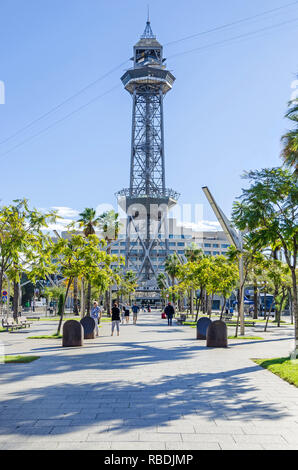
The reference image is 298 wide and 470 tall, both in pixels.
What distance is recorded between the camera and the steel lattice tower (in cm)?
10581

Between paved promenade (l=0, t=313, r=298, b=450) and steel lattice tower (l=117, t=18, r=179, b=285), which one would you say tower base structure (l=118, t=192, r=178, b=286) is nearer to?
steel lattice tower (l=117, t=18, r=179, b=285)

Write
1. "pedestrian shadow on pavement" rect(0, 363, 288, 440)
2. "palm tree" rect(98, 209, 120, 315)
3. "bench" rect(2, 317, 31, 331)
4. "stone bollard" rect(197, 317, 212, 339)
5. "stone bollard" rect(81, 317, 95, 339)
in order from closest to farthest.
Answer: "pedestrian shadow on pavement" rect(0, 363, 288, 440) → "stone bollard" rect(81, 317, 95, 339) → "stone bollard" rect(197, 317, 212, 339) → "bench" rect(2, 317, 31, 331) → "palm tree" rect(98, 209, 120, 315)

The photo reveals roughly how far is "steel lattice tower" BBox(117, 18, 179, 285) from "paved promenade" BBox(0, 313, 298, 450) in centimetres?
9256

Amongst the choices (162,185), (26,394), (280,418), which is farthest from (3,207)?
(162,185)

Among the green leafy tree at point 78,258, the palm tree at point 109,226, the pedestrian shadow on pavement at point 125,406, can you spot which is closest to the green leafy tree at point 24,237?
the green leafy tree at point 78,258

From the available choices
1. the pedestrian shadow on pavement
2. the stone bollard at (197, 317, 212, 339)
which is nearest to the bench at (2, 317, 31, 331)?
the stone bollard at (197, 317, 212, 339)

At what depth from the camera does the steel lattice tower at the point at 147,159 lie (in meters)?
106

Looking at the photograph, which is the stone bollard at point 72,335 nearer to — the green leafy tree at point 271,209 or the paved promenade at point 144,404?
the paved promenade at point 144,404

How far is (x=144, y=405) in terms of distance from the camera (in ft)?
24.2

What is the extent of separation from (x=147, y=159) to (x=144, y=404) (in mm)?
100191

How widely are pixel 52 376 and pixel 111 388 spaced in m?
1.95

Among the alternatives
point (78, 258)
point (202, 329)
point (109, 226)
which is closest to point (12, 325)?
point (78, 258)

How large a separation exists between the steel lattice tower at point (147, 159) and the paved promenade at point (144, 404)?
92.6 metres

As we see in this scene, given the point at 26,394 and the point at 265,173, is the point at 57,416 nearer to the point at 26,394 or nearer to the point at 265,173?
the point at 26,394
